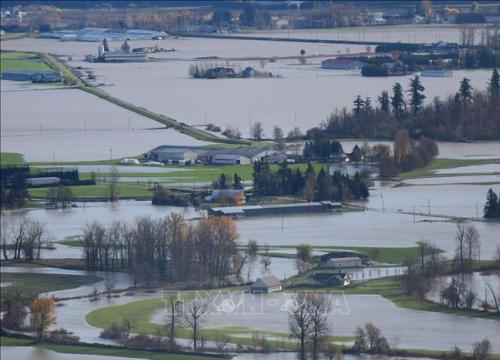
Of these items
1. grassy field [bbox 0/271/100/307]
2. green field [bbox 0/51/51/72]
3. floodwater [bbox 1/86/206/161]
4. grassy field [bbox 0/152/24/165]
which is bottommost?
green field [bbox 0/51/51/72]

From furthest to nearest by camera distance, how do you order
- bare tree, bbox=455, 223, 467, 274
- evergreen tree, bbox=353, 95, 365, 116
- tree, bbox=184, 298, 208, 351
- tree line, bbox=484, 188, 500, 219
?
evergreen tree, bbox=353, 95, 365, 116
tree line, bbox=484, 188, 500, 219
bare tree, bbox=455, 223, 467, 274
tree, bbox=184, 298, 208, 351

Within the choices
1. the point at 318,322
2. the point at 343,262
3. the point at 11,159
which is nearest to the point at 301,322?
the point at 318,322

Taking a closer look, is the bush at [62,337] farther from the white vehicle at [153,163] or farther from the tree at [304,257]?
the white vehicle at [153,163]

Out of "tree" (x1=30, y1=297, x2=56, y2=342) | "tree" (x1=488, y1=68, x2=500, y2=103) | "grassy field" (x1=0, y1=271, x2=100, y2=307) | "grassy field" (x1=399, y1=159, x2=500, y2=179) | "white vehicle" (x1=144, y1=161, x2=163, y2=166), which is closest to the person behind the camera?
"tree" (x1=30, y1=297, x2=56, y2=342)

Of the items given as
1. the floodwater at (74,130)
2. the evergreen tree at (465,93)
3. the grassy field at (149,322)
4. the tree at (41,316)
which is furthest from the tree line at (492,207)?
the floodwater at (74,130)

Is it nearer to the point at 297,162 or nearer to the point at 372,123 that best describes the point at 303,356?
the point at 297,162

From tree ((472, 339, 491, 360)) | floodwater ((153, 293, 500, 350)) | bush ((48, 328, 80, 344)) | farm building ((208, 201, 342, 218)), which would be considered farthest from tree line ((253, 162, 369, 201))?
tree ((472, 339, 491, 360))

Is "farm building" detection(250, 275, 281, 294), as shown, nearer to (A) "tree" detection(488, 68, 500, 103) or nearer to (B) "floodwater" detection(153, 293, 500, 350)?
(B) "floodwater" detection(153, 293, 500, 350)
